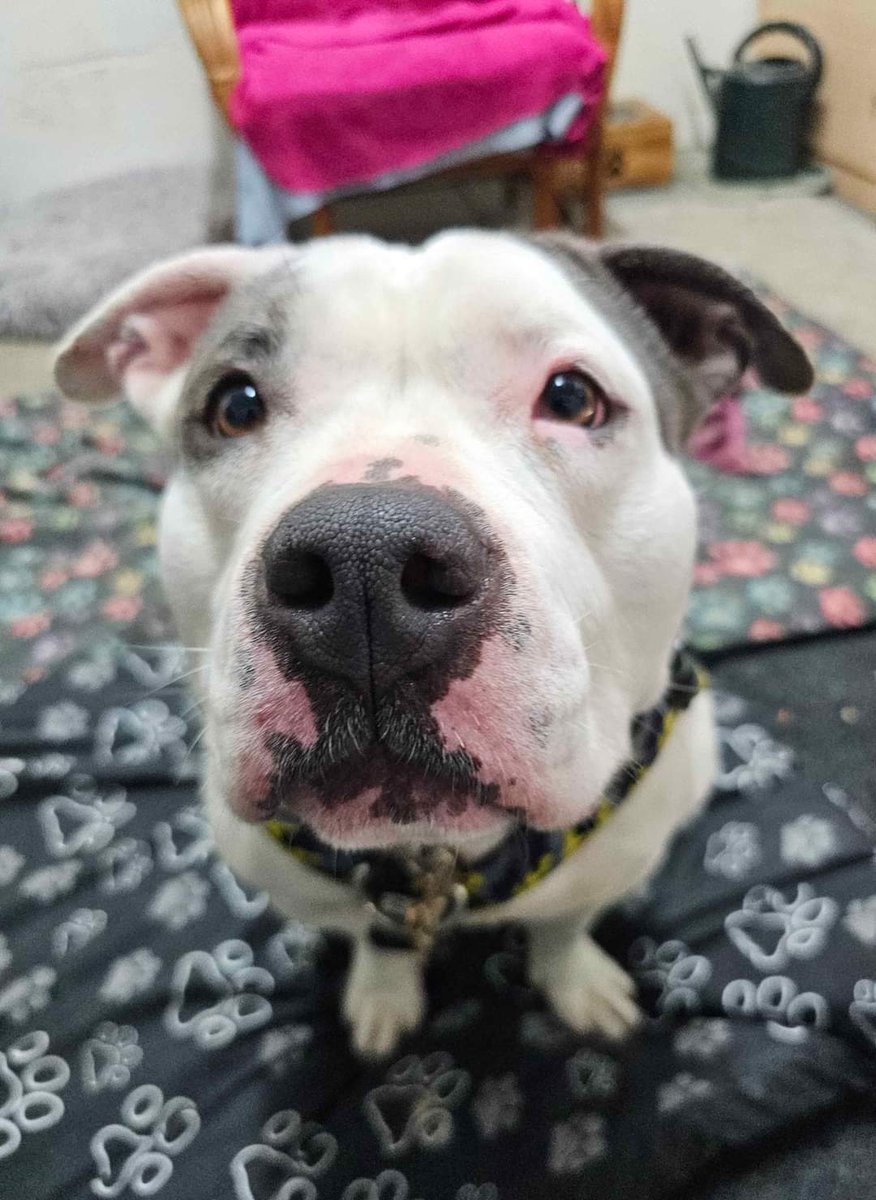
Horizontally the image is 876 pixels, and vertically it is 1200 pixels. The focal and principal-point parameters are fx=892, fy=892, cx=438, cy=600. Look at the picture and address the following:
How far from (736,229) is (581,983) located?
3.63 meters

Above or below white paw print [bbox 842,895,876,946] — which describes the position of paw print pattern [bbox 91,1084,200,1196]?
below

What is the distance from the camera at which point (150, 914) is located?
60.7 inches

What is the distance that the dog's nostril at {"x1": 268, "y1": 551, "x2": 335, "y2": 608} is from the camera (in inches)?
25.8

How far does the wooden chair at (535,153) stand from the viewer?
308 cm

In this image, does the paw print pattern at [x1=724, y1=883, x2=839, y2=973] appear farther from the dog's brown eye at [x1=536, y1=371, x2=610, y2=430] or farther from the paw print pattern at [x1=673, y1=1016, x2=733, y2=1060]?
the dog's brown eye at [x1=536, y1=371, x2=610, y2=430]

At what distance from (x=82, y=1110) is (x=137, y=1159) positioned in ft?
0.38

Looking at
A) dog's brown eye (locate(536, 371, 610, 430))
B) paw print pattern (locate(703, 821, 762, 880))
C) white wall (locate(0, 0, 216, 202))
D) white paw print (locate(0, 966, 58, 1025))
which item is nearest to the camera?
dog's brown eye (locate(536, 371, 610, 430))

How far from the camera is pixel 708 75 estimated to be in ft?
14.6

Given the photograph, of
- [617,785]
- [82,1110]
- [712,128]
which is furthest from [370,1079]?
[712,128]

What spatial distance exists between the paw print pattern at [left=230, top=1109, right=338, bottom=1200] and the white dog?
0.14 m

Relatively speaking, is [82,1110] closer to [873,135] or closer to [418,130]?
[418,130]

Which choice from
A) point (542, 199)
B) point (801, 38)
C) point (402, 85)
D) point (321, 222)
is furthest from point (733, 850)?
point (801, 38)

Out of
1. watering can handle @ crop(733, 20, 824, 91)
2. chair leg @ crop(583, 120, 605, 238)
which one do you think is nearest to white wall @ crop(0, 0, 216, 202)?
chair leg @ crop(583, 120, 605, 238)

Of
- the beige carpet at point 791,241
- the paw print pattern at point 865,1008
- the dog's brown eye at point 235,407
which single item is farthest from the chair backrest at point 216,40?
the paw print pattern at point 865,1008
